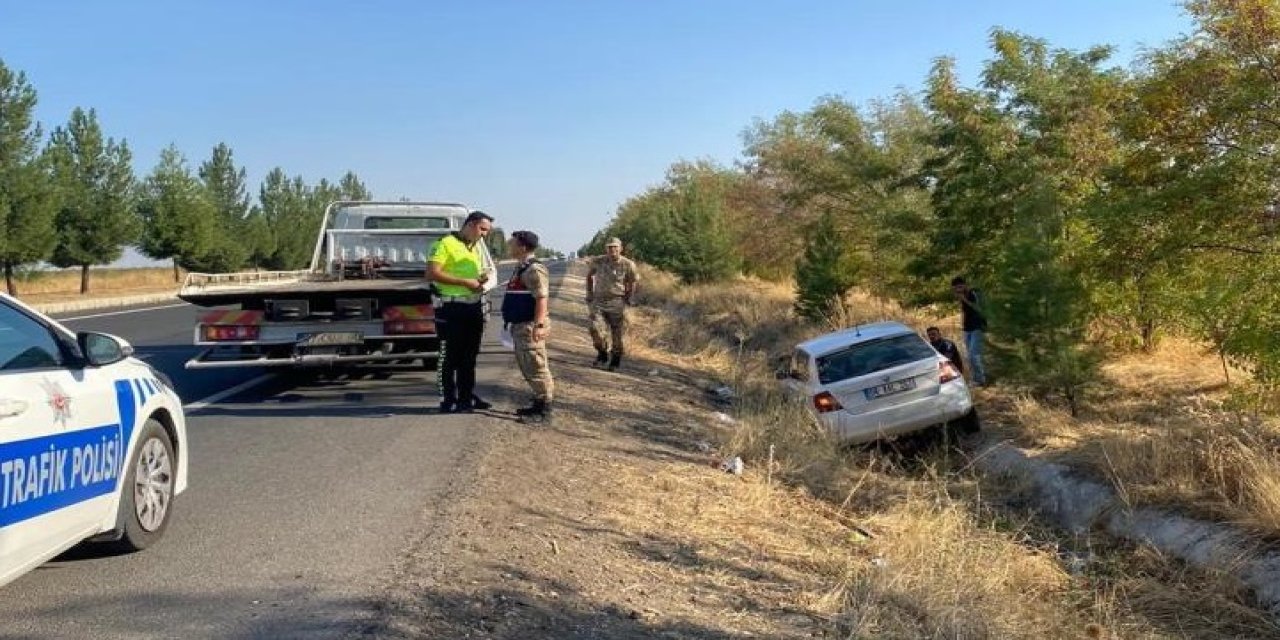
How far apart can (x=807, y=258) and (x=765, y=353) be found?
3.94 metres

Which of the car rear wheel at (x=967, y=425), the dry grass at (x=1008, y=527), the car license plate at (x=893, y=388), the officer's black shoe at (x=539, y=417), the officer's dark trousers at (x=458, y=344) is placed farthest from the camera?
the car rear wheel at (x=967, y=425)

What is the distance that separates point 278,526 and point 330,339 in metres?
4.86

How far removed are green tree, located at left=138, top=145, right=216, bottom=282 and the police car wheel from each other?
158ft

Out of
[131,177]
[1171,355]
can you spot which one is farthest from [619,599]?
[131,177]

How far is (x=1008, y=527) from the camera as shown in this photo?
917cm

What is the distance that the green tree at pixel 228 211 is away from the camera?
184 feet

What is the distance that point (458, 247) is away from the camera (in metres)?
9.20

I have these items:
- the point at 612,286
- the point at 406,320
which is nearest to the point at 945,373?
the point at 612,286

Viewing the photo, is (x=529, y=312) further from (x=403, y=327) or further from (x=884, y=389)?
(x=884, y=389)

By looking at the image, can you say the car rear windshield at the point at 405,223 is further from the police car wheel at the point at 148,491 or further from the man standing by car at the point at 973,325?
the police car wheel at the point at 148,491

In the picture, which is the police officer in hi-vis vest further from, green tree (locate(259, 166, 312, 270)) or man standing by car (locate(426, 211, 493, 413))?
green tree (locate(259, 166, 312, 270))

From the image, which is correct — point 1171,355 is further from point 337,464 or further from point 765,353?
point 337,464

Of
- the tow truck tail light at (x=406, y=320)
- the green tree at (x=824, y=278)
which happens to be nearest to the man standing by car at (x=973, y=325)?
the tow truck tail light at (x=406, y=320)

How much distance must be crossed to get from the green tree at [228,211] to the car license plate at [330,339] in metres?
48.7
